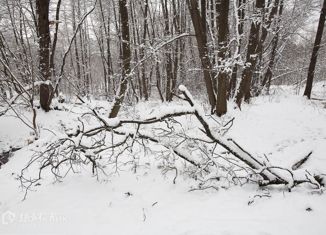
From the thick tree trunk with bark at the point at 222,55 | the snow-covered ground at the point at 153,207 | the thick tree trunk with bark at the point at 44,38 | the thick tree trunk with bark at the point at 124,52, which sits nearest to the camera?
the snow-covered ground at the point at 153,207

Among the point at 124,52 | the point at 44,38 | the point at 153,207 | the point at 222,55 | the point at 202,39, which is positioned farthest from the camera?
the point at 44,38

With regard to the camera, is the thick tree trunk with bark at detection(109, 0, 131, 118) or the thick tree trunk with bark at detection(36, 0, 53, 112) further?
the thick tree trunk with bark at detection(36, 0, 53, 112)

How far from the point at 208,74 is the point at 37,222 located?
6.63 metres

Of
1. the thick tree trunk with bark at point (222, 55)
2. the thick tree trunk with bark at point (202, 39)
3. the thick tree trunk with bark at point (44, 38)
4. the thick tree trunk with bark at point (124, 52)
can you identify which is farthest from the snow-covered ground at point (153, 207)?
the thick tree trunk with bark at point (44, 38)

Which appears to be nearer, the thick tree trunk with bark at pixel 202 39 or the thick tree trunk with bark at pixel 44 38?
the thick tree trunk with bark at pixel 202 39

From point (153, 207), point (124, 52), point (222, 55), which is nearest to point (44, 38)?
point (124, 52)

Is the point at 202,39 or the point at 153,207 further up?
the point at 202,39

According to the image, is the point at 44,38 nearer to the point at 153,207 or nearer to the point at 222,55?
the point at 222,55

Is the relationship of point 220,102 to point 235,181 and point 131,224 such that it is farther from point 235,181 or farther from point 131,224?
point 131,224

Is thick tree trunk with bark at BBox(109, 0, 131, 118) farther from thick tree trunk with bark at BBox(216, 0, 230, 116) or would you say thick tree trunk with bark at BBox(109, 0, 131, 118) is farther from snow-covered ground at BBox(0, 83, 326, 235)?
snow-covered ground at BBox(0, 83, 326, 235)

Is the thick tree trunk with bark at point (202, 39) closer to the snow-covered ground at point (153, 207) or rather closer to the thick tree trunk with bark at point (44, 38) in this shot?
the snow-covered ground at point (153, 207)

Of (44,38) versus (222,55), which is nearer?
(222,55)

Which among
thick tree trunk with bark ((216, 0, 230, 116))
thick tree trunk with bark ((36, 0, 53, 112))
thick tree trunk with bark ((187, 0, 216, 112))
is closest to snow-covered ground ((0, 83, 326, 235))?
thick tree trunk with bark ((216, 0, 230, 116))

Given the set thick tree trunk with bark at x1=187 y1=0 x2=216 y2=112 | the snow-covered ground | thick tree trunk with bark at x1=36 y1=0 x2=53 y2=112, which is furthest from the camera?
thick tree trunk with bark at x1=36 y1=0 x2=53 y2=112
